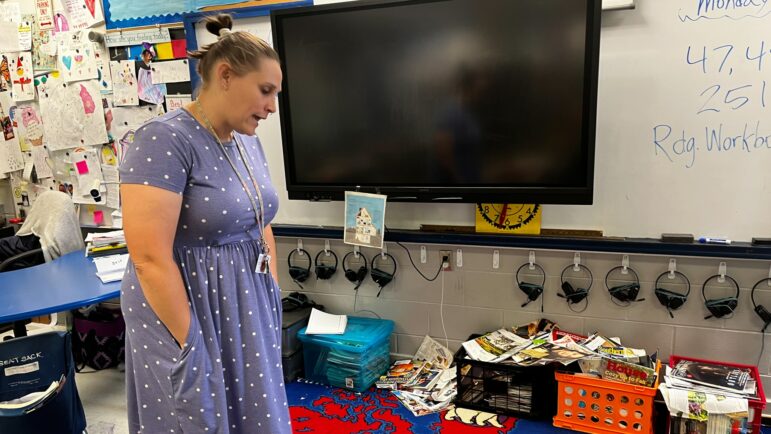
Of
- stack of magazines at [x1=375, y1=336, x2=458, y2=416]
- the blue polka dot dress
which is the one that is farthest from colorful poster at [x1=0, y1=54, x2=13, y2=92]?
stack of magazines at [x1=375, y1=336, x2=458, y2=416]

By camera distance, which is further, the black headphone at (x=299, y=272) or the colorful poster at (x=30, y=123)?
the colorful poster at (x=30, y=123)

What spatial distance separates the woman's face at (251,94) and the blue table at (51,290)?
46.1 inches

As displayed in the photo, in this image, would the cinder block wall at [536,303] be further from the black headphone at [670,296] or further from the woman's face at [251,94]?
the woman's face at [251,94]

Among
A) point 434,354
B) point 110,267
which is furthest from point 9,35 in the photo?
point 434,354

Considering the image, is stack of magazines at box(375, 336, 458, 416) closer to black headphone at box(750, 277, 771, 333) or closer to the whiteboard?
the whiteboard

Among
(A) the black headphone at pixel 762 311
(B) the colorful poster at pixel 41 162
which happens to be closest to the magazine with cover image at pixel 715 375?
(A) the black headphone at pixel 762 311

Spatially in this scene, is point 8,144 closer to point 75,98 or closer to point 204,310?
point 75,98

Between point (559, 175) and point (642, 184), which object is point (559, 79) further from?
point (642, 184)

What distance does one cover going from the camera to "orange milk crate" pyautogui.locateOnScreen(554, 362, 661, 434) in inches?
77.9

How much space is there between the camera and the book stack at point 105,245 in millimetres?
2670

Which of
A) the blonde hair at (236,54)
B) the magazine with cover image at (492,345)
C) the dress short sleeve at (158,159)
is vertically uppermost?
the blonde hair at (236,54)

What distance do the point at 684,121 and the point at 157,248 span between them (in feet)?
6.53

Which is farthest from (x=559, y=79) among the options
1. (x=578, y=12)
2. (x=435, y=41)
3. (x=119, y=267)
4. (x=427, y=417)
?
(x=119, y=267)

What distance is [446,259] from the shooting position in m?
2.49
